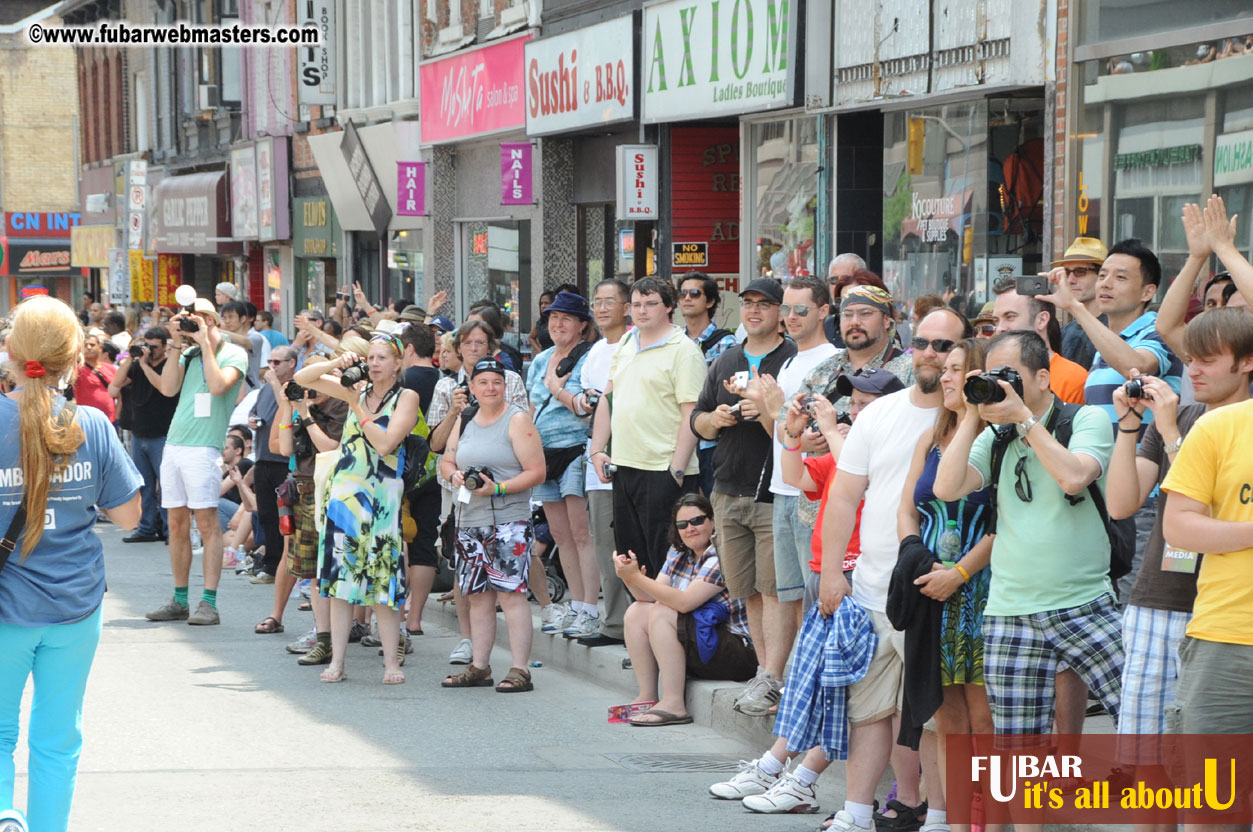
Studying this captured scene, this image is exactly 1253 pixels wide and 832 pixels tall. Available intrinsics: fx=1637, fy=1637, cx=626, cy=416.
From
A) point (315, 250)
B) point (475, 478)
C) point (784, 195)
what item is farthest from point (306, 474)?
point (315, 250)

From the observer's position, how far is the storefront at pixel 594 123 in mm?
15719

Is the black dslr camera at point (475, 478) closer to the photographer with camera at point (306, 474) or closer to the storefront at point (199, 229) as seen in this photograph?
the photographer with camera at point (306, 474)

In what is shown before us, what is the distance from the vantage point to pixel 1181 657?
463 cm

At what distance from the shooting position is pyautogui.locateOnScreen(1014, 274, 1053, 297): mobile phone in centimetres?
654

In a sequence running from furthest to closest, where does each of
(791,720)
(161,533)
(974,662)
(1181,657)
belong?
1. (161,533)
2. (791,720)
3. (974,662)
4. (1181,657)

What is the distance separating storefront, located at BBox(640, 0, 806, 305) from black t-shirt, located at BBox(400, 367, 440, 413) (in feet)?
13.4

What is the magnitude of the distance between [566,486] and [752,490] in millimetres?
2218

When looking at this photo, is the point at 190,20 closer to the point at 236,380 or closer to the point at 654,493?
the point at 236,380

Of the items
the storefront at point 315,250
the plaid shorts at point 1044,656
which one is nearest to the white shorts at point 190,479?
the plaid shorts at point 1044,656

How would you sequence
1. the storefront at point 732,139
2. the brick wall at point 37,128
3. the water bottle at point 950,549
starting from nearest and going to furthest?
1. the water bottle at point 950,549
2. the storefront at point 732,139
3. the brick wall at point 37,128

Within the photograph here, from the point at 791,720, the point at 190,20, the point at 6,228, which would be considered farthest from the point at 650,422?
the point at 6,228

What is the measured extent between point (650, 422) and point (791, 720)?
2.75m

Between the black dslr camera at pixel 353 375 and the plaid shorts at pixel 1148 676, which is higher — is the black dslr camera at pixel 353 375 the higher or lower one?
the higher one

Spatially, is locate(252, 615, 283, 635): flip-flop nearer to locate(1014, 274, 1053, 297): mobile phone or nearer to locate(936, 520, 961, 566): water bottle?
locate(1014, 274, 1053, 297): mobile phone
